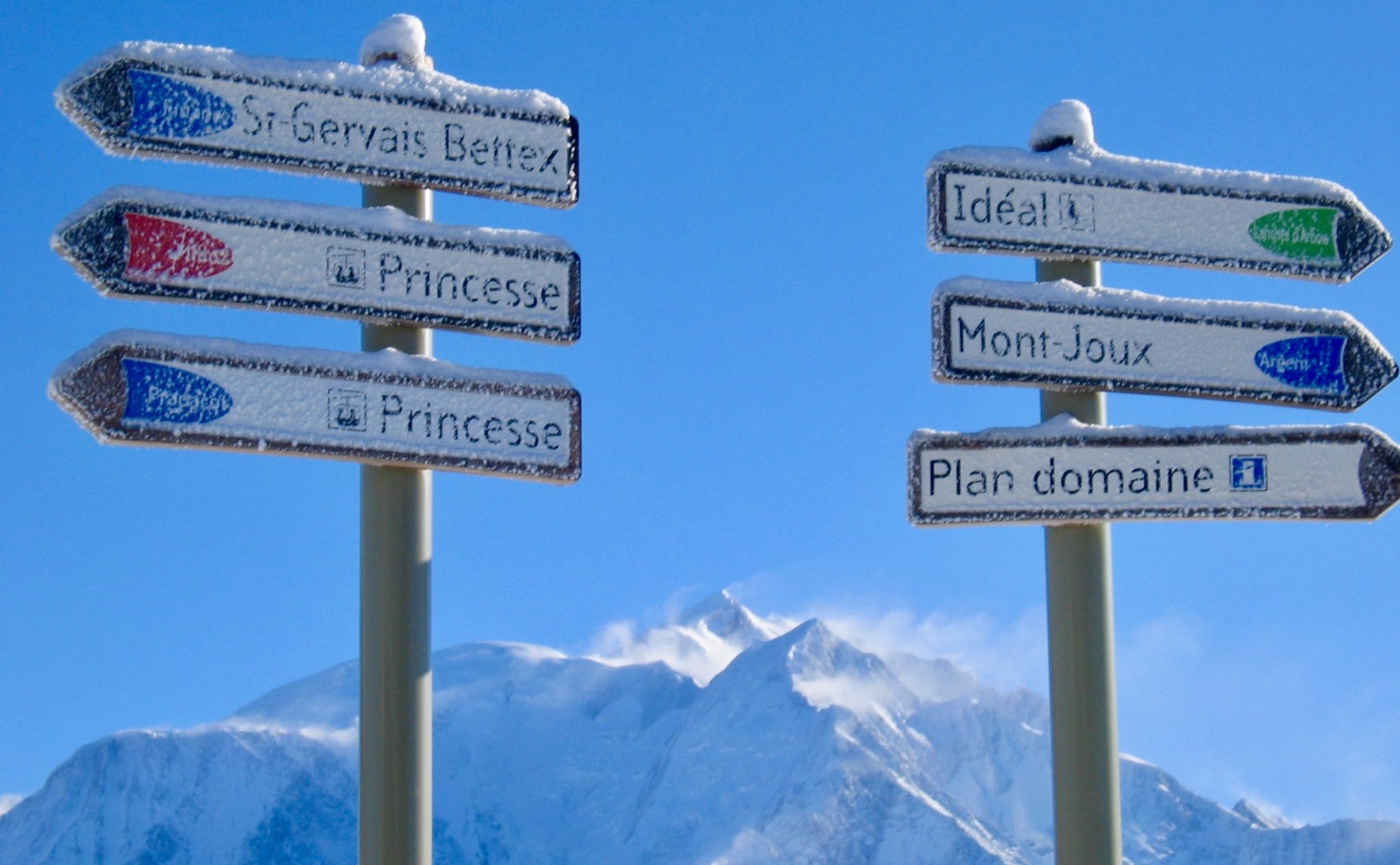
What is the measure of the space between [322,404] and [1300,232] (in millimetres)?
3458

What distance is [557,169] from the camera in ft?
17.7

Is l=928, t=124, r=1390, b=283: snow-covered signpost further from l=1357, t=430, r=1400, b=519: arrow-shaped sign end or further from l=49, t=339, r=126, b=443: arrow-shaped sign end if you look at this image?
l=49, t=339, r=126, b=443: arrow-shaped sign end

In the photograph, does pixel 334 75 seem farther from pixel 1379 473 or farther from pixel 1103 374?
pixel 1379 473

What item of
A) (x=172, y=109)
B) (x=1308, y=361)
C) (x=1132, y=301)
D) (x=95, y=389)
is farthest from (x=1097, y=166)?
(x=95, y=389)

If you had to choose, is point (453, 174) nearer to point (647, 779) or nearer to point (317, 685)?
point (647, 779)

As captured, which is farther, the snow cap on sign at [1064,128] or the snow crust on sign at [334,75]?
the snow cap on sign at [1064,128]

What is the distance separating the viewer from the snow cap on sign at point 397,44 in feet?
17.9

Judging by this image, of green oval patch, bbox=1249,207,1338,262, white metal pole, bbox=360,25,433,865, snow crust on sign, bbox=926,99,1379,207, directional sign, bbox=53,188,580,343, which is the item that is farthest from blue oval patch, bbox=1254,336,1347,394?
white metal pole, bbox=360,25,433,865

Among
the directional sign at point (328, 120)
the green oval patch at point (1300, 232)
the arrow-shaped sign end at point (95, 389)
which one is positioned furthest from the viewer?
the green oval patch at point (1300, 232)

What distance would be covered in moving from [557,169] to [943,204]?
128 cm

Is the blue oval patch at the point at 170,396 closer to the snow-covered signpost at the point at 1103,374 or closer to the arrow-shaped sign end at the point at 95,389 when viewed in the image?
the arrow-shaped sign end at the point at 95,389

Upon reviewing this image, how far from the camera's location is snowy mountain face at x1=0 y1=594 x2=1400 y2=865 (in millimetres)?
136500

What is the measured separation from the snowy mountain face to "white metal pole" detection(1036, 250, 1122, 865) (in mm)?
128014

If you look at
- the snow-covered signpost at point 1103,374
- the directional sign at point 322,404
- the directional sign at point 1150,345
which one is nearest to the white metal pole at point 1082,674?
the snow-covered signpost at point 1103,374
